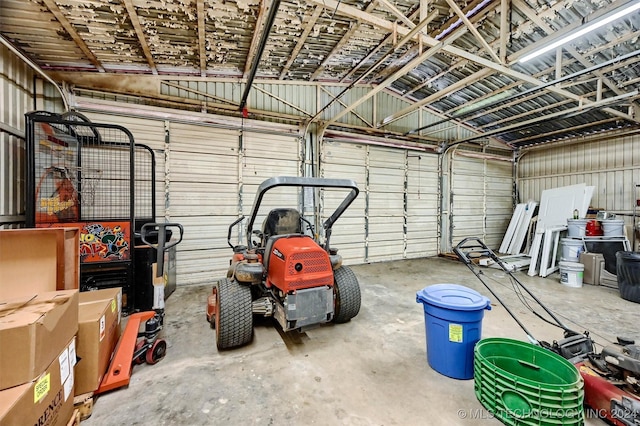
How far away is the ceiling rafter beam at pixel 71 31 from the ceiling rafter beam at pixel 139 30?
25.5 inches

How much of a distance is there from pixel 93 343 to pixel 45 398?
53cm

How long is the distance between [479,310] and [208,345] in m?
2.60

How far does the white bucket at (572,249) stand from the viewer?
17.1ft

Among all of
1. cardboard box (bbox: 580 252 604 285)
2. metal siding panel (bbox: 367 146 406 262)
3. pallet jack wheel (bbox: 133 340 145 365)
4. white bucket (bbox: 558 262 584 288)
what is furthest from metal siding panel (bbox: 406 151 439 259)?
pallet jack wheel (bbox: 133 340 145 365)

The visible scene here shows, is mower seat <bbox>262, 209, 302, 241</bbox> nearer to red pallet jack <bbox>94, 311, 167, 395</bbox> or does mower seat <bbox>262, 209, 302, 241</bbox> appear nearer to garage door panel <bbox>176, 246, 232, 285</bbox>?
red pallet jack <bbox>94, 311, 167, 395</bbox>

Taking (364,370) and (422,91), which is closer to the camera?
(364,370)

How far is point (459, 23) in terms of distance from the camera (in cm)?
378

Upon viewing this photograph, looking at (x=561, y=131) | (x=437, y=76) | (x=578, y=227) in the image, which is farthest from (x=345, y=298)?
(x=561, y=131)

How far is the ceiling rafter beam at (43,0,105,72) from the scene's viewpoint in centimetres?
272

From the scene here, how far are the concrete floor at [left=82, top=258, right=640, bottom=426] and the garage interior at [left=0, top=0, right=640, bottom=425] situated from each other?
0.02 metres

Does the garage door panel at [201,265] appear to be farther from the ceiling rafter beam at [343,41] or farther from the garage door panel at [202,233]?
the ceiling rafter beam at [343,41]

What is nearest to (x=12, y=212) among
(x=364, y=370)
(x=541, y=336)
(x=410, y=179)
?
(x=364, y=370)

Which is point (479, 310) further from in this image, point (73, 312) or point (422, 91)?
point (422, 91)

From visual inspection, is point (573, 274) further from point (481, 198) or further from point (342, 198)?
point (342, 198)
